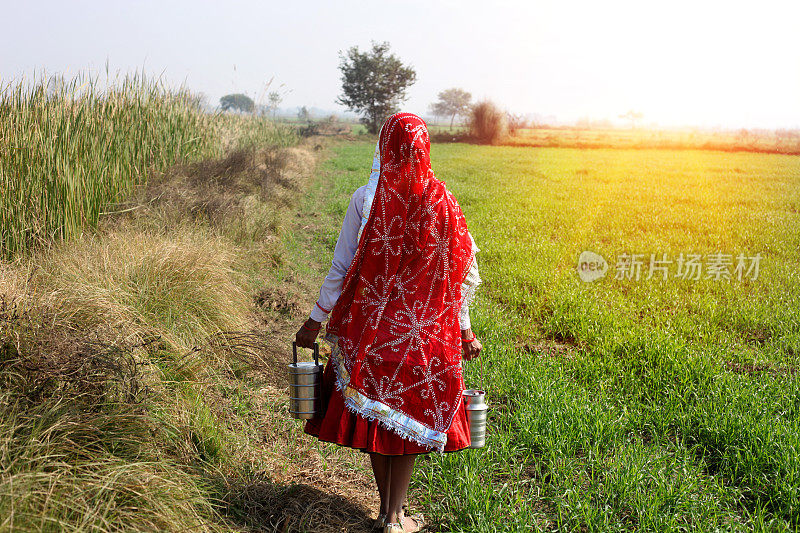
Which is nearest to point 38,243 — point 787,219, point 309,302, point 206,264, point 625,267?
point 206,264

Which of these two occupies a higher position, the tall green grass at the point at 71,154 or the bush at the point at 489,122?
the bush at the point at 489,122

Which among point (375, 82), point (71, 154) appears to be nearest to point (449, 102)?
point (375, 82)

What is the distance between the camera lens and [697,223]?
37.8 ft

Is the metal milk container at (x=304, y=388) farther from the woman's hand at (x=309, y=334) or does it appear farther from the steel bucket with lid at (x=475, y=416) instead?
the steel bucket with lid at (x=475, y=416)

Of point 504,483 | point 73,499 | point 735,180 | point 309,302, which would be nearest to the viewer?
point 73,499

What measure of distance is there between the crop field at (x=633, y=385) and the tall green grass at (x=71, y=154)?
3.21m

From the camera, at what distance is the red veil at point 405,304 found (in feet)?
8.27

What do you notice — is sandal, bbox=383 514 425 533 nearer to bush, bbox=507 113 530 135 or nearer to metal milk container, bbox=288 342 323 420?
metal milk container, bbox=288 342 323 420

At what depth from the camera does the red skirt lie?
257 centimetres

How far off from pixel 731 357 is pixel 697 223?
7230mm

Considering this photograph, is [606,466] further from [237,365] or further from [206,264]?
[206,264]

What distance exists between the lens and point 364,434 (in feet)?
8.46

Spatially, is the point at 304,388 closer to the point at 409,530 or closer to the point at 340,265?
the point at 340,265

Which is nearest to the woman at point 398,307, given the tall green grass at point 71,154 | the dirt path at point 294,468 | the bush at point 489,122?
the dirt path at point 294,468
